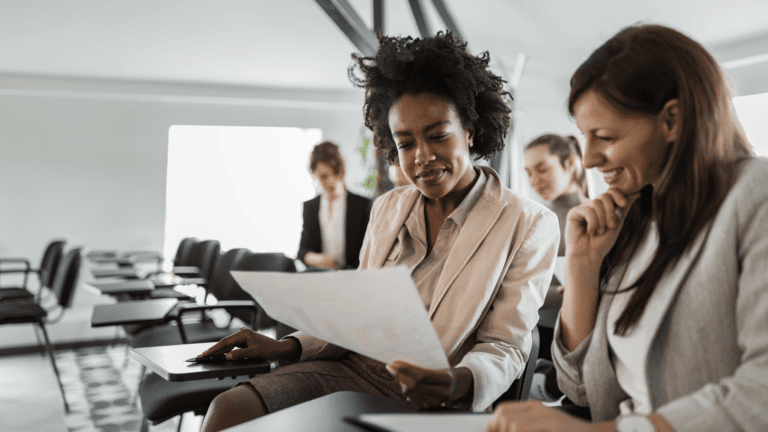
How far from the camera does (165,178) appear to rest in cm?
685

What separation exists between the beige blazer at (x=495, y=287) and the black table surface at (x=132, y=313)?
3.66 feet

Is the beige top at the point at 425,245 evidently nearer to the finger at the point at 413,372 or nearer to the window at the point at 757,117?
the finger at the point at 413,372

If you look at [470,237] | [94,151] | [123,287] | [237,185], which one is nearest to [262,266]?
[123,287]

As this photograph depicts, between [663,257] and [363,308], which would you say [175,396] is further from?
[663,257]

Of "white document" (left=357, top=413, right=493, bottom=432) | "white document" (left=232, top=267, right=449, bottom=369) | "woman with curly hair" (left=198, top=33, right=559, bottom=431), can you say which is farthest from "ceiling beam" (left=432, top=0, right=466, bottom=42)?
"white document" (left=357, top=413, right=493, bottom=432)

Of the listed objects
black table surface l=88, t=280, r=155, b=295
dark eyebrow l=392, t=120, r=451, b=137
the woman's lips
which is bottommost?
black table surface l=88, t=280, r=155, b=295

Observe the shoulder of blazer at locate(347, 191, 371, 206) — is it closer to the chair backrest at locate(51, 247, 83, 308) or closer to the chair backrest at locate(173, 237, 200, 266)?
the chair backrest at locate(51, 247, 83, 308)

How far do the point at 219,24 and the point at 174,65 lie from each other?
4.55 ft

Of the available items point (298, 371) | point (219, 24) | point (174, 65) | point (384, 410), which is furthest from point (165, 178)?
point (384, 410)

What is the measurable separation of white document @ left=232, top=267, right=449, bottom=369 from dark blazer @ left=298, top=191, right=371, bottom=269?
2252 millimetres

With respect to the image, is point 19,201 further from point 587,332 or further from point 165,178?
point 587,332

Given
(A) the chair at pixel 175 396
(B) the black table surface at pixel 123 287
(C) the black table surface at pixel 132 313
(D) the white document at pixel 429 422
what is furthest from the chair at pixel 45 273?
(D) the white document at pixel 429 422

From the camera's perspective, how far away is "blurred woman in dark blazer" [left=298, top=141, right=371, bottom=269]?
131 inches

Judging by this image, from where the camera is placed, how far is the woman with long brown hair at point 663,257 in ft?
2.26
